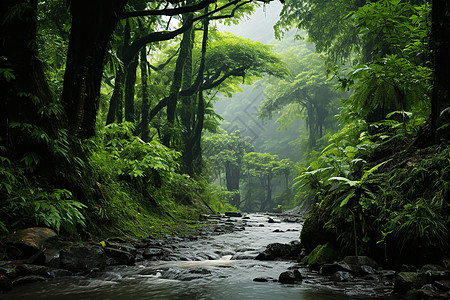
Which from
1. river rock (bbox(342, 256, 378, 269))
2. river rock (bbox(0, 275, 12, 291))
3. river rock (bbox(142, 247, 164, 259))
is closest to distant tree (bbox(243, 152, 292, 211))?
river rock (bbox(142, 247, 164, 259))

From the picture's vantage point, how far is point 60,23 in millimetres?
7645

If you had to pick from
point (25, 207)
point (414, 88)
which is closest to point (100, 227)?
point (25, 207)

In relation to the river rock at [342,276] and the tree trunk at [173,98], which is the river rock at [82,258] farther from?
the tree trunk at [173,98]

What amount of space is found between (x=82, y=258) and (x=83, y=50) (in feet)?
11.6

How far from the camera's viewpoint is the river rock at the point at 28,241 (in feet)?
11.4

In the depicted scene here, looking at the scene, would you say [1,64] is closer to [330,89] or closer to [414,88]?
[414,88]

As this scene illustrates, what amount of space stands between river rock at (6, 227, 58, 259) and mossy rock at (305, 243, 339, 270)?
3.29 metres

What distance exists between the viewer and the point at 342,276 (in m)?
3.29

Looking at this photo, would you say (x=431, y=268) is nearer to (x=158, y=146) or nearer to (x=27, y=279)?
(x=27, y=279)

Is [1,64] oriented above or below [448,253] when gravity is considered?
above

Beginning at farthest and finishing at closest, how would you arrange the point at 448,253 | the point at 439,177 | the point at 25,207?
the point at 25,207
the point at 439,177
the point at 448,253

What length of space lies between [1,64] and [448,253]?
236 inches

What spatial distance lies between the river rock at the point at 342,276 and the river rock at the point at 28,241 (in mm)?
3312

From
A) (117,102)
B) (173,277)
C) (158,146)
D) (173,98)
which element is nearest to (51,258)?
(173,277)
